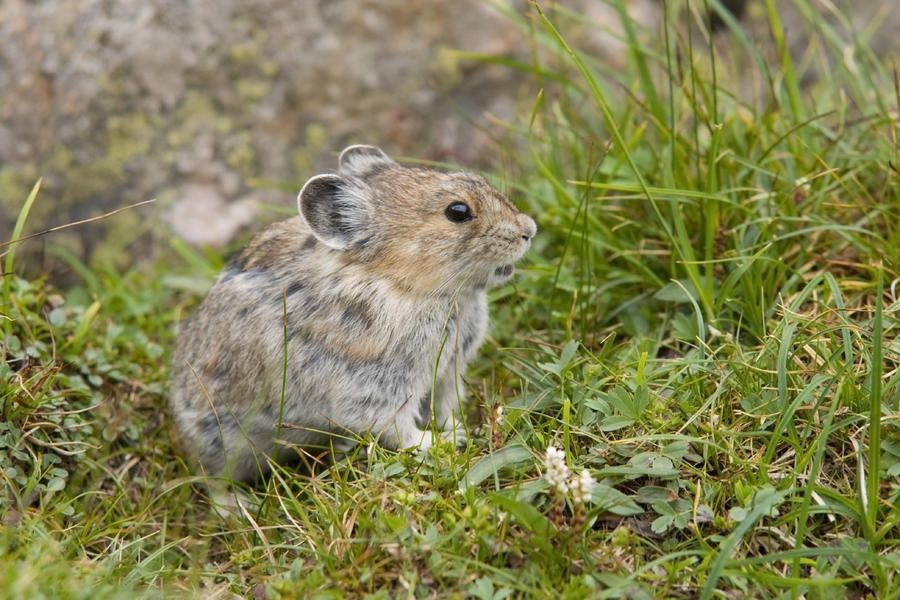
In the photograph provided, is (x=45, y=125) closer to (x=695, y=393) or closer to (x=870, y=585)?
(x=695, y=393)

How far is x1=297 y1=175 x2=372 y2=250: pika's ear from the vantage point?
231 inches

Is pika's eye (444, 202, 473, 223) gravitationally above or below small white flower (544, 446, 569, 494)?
above

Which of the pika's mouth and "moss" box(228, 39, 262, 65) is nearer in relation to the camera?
the pika's mouth

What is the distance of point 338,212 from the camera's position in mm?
5926

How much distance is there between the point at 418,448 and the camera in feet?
17.5

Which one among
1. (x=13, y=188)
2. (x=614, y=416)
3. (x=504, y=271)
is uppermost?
(x=13, y=188)

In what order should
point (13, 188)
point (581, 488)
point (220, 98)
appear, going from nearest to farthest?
→ point (581, 488) < point (13, 188) < point (220, 98)

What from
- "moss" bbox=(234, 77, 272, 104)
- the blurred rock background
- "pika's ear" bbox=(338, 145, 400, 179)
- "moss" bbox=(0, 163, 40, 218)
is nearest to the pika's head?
"pika's ear" bbox=(338, 145, 400, 179)

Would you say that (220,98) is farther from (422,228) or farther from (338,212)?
(422,228)

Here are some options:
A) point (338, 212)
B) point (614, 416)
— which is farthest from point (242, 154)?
point (614, 416)

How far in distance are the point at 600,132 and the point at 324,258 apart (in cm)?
323

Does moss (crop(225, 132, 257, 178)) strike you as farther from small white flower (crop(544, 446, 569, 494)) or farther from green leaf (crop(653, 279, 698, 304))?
small white flower (crop(544, 446, 569, 494))

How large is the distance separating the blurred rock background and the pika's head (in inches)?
86.4

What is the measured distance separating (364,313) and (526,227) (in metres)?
1.11
